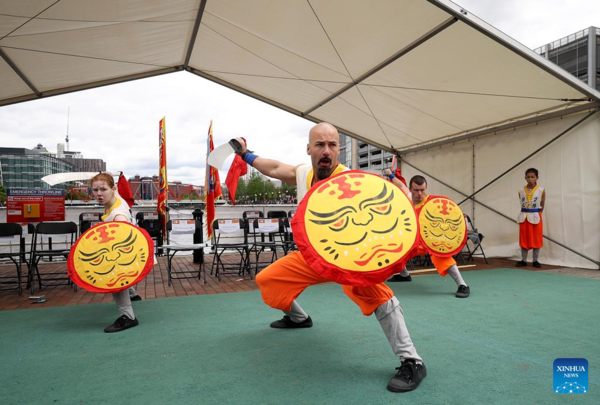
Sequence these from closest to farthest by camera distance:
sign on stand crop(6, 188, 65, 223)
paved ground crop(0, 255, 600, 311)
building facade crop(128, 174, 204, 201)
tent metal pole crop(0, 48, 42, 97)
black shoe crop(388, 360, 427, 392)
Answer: black shoe crop(388, 360, 427, 392)
paved ground crop(0, 255, 600, 311)
tent metal pole crop(0, 48, 42, 97)
sign on stand crop(6, 188, 65, 223)
building facade crop(128, 174, 204, 201)

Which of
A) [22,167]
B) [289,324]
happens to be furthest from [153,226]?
[22,167]

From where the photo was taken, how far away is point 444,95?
654 centimetres

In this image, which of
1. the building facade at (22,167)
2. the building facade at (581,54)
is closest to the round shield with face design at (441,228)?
the building facade at (581,54)

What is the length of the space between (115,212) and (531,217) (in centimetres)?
672

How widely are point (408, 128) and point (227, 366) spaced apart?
7469 mm

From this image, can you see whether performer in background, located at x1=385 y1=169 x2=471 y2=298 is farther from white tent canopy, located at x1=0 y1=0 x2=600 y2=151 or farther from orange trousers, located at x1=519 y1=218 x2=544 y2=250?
orange trousers, located at x1=519 y1=218 x2=544 y2=250

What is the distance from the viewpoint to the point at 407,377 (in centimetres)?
197

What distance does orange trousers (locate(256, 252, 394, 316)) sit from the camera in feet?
6.83

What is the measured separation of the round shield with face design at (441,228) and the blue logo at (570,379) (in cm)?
225

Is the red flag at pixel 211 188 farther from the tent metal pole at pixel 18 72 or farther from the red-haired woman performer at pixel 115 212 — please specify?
the red-haired woman performer at pixel 115 212

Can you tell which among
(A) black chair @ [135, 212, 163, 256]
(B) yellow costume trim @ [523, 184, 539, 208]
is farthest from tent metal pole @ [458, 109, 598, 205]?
(A) black chair @ [135, 212, 163, 256]

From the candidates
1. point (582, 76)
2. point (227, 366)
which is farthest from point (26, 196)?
point (582, 76)

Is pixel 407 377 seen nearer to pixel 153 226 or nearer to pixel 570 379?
pixel 570 379

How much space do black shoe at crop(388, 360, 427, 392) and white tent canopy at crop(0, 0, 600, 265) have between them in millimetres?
3948
